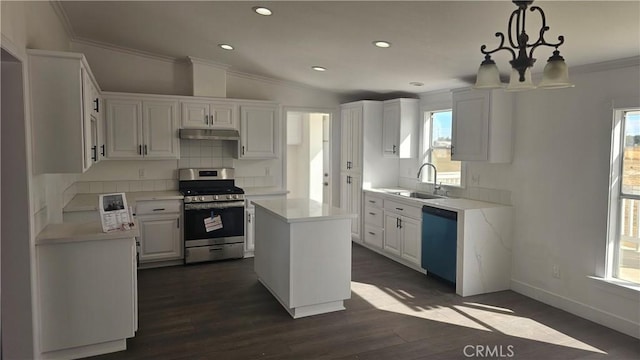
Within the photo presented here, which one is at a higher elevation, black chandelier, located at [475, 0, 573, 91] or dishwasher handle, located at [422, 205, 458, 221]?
black chandelier, located at [475, 0, 573, 91]

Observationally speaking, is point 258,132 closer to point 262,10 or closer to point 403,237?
point 403,237

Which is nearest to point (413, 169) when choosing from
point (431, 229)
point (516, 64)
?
point (431, 229)

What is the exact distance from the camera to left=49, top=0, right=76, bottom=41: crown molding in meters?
3.66

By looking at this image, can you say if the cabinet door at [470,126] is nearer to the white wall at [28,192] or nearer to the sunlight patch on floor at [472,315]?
the sunlight patch on floor at [472,315]

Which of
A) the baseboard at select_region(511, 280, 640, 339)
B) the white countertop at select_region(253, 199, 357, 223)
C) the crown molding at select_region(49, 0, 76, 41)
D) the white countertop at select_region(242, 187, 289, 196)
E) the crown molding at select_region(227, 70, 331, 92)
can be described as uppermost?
the crown molding at select_region(49, 0, 76, 41)

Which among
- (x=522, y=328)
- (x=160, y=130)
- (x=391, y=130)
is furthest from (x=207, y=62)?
(x=522, y=328)

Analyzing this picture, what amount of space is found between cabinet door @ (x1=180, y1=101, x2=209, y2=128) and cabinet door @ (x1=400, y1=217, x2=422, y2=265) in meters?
2.83

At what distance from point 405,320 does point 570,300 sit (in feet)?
5.12

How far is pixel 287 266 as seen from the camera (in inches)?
146

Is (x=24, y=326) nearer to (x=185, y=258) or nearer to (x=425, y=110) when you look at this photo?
(x=185, y=258)

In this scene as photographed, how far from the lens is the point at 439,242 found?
4598 millimetres

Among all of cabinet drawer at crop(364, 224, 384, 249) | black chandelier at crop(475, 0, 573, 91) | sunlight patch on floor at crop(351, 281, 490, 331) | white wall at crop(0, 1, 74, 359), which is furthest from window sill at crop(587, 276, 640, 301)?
white wall at crop(0, 1, 74, 359)

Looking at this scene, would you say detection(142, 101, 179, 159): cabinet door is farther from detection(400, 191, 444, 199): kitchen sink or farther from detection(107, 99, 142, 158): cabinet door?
detection(400, 191, 444, 199): kitchen sink

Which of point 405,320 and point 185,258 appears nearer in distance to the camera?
point 405,320
